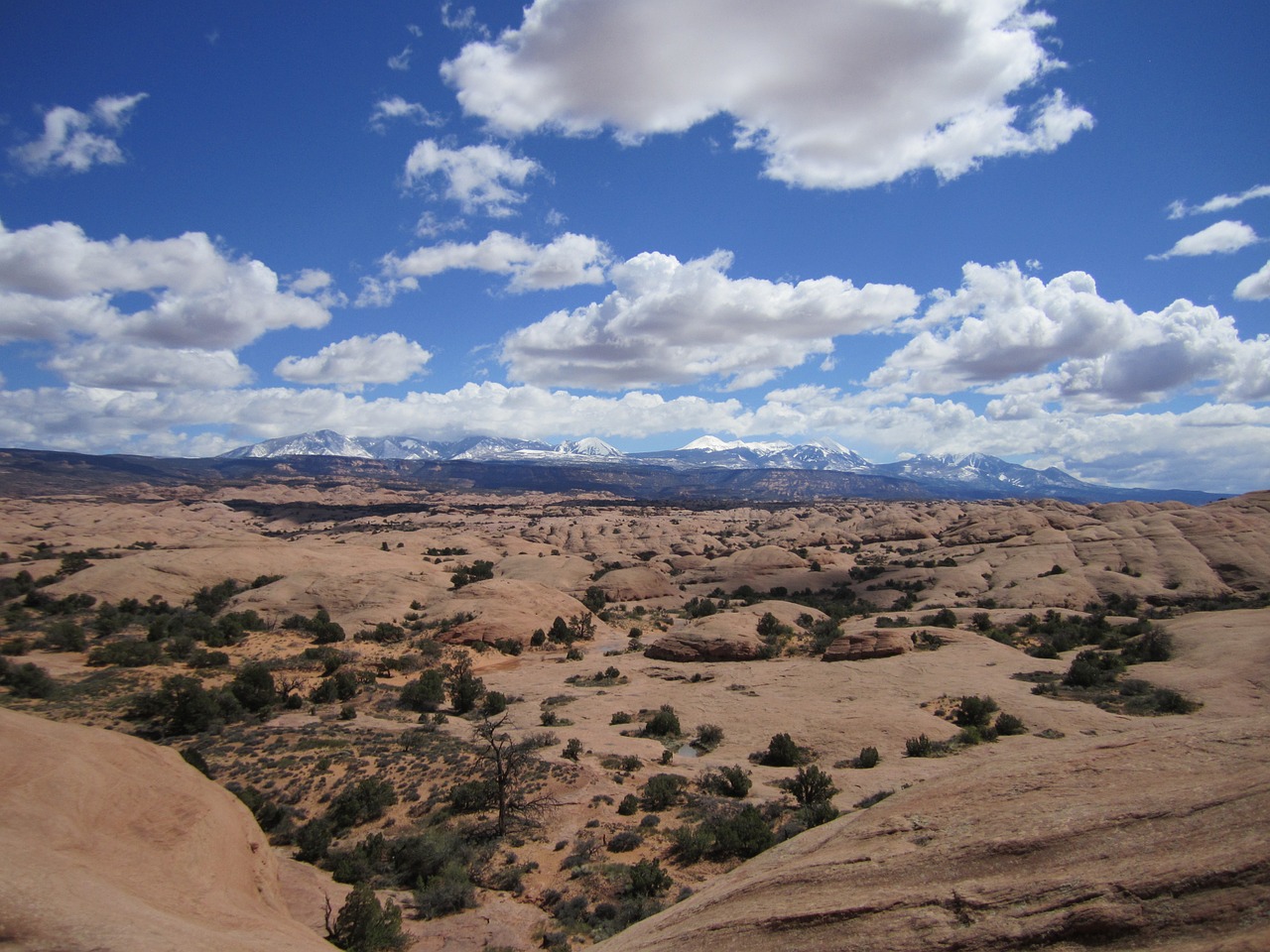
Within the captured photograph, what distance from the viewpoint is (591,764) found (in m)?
23.6

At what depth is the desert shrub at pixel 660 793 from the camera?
65.1 feet

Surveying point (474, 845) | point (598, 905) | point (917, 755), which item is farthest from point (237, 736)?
point (917, 755)

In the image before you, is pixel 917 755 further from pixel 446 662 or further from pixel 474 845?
pixel 446 662

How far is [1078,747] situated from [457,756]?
66.8ft

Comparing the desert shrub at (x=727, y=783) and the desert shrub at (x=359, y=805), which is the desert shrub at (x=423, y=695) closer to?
the desert shrub at (x=359, y=805)

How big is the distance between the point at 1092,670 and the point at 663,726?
2196 cm

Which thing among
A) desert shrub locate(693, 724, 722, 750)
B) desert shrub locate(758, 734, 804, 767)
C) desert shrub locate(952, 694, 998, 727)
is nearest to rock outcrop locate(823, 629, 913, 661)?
desert shrub locate(952, 694, 998, 727)

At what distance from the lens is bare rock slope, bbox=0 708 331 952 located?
8.45 meters

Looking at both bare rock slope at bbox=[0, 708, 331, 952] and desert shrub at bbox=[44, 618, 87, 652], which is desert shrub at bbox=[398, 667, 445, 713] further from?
desert shrub at bbox=[44, 618, 87, 652]

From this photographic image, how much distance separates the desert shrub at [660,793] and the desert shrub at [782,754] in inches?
188

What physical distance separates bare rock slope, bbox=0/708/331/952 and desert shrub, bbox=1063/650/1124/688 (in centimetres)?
3416

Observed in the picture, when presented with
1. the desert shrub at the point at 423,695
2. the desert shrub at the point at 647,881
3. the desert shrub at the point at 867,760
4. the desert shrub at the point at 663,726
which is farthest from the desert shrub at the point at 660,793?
the desert shrub at the point at 423,695

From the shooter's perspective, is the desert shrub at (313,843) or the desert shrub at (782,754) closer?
the desert shrub at (313,843)

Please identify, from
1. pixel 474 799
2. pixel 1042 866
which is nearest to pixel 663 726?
pixel 474 799
